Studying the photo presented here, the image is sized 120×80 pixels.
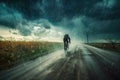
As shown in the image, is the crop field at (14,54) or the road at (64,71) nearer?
the road at (64,71)

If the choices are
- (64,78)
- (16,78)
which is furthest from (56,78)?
(16,78)

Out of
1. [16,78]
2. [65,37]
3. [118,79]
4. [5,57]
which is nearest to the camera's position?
[118,79]

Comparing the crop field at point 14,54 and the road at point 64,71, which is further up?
the crop field at point 14,54

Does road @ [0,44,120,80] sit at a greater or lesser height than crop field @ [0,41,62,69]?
lesser

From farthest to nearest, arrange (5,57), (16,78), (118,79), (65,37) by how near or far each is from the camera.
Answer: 1. (65,37)
2. (5,57)
3. (16,78)
4. (118,79)

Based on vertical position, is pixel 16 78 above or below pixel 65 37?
below

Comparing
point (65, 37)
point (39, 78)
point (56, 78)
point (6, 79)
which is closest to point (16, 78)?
point (6, 79)

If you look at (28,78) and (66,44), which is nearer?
(28,78)

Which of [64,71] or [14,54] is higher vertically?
[14,54]

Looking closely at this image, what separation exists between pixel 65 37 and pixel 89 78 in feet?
61.0

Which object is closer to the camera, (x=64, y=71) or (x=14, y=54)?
(x=64, y=71)

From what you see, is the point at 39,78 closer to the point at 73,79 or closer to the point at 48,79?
the point at 48,79

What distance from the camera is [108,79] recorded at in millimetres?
8875

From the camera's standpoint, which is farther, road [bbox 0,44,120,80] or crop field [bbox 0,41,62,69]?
crop field [bbox 0,41,62,69]
